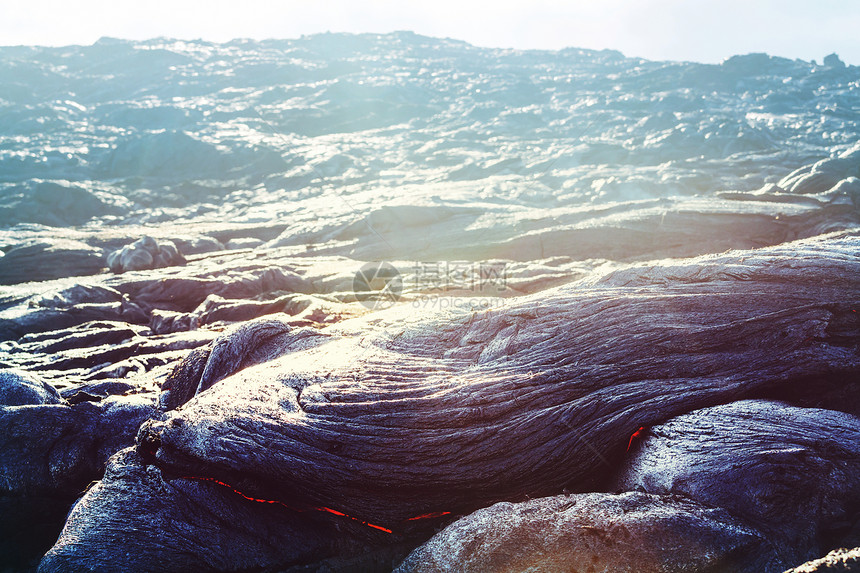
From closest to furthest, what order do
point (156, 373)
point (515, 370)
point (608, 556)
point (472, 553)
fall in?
point (608, 556) < point (472, 553) < point (515, 370) < point (156, 373)

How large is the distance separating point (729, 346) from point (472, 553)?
20.2ft

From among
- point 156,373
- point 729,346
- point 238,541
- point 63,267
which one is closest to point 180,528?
point 238,541

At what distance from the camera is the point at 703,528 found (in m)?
6.64

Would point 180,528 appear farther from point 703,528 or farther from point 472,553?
point 703,528

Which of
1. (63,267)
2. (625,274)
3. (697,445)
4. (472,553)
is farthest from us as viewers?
(63,267)

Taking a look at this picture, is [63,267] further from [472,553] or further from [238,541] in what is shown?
[472,553]

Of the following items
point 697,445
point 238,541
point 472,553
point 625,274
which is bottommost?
point 238,541

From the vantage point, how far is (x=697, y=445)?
778 centimetres

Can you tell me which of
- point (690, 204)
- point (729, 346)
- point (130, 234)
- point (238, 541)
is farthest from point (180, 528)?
point (130, 234)

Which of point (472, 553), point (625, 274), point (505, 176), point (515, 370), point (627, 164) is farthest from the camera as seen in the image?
point (627, 164)

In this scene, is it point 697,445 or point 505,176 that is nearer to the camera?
point 697,445

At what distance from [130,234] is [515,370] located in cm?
3795

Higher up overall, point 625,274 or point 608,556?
point 625,274

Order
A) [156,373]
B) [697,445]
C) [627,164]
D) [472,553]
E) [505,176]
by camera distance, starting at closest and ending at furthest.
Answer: [472,553]
[697,445]
[156,373]
[505,176]
[627,164]
